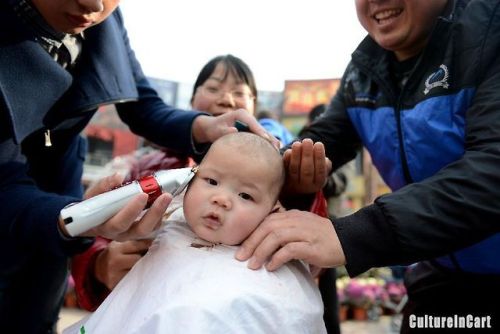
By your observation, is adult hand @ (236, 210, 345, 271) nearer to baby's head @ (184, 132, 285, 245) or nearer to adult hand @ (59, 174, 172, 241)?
baby's head @ (184, 132, 285, 245)

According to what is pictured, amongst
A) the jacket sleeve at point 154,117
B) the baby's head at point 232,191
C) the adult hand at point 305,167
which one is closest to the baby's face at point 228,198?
the baby's head at point 232,191

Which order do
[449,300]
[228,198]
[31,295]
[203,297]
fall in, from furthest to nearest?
[31,295], [449,300], [228,198], [203,297]

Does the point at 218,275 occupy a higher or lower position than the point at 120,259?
higher

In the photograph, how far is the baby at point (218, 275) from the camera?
1029 millimetres

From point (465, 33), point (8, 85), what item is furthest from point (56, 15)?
point (465, 33)

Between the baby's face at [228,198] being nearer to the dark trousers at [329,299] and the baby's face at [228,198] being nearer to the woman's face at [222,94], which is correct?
the woman's face at [222,94]

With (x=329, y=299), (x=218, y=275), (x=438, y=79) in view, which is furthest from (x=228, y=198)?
(x=329, y=299)

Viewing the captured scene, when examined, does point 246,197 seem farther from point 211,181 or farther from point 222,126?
point 222,126

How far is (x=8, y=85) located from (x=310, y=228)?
1.00 m

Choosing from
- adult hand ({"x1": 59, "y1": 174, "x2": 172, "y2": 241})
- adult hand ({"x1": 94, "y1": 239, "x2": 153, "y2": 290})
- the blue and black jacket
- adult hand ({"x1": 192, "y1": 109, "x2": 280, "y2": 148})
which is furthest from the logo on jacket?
adult hand ({"x1": 94, "y1": 239, "x2": 153, "y2": 290})

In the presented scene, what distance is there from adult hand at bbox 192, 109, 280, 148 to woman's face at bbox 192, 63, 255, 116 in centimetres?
48

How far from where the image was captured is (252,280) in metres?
1.12

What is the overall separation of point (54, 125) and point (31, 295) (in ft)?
2.80

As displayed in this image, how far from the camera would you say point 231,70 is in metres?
2.36
